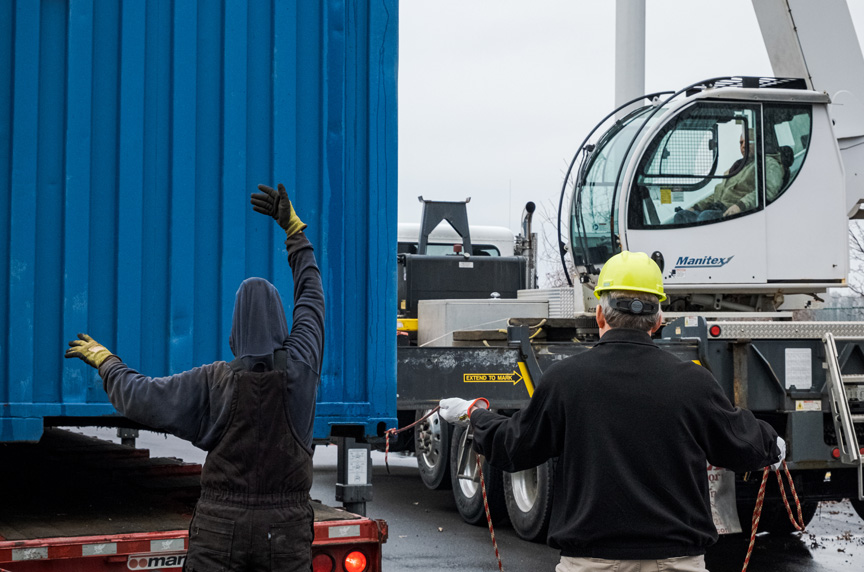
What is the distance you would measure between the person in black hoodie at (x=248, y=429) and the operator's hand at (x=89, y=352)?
0.11 meters

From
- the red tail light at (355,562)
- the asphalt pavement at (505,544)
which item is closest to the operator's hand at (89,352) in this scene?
the red tail light at (355,562)

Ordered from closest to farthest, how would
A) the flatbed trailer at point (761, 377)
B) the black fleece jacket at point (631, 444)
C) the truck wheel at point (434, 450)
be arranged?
1. the black fleece jacket at point (631, 444)
2. the flatbed trailer at point (761, 377)
3. the truck wheel at point (434, 450)

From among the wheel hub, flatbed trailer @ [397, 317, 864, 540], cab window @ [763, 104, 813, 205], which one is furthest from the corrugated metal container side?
the wheel hub

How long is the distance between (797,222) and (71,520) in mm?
6831

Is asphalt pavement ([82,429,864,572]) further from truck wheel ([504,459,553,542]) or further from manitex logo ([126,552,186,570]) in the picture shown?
manitex logo ([126,552,186,570])

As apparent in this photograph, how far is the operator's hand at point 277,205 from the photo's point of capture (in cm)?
419

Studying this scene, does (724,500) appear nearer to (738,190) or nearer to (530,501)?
(530,501)

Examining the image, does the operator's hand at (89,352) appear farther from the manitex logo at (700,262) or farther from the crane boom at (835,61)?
the crane boom at (835,61)

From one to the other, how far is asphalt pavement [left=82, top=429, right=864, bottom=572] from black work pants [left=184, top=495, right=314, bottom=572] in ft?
14.6

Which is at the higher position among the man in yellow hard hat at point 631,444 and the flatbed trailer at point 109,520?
the man in yellow hard hat at point 631,444

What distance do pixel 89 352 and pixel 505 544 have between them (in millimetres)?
5625

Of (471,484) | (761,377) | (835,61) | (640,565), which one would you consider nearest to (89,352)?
(640,565)

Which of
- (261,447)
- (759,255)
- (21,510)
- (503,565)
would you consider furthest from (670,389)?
(759,255)

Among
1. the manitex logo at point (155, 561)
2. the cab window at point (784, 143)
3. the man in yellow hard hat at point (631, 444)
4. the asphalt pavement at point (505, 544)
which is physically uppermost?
the cab window at point (784, 143)
